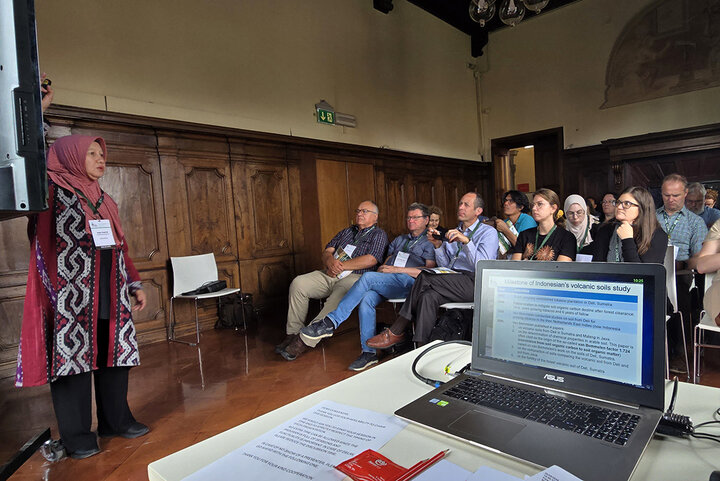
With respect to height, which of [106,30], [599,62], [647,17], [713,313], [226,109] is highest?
[647,17]

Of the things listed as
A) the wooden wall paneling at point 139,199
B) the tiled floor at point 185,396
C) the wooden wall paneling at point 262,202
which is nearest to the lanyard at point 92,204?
the tiled floor at point 185,396

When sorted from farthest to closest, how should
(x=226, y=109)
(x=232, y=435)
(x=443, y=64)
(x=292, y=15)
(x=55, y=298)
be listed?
(x=443, y=64) → (x=292, y=15) → (x=226, y=109) → (x=55, y=298) → (x=232, y=435)

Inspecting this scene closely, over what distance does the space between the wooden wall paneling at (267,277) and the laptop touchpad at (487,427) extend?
4721 mm

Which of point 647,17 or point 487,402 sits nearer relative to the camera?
point 487,402

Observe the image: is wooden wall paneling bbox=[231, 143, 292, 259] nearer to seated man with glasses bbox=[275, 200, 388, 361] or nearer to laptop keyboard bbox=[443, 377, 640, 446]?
seated man with glasses bbox=[275, 200, 388, 361]

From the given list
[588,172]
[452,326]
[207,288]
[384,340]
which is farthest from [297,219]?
[588,172]

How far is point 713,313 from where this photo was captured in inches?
94.3

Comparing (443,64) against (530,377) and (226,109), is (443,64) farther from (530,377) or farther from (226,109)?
(530,377)

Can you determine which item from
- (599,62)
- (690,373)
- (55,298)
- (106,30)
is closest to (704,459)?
(55,298)

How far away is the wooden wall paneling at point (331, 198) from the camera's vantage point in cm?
615

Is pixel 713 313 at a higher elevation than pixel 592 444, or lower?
lower

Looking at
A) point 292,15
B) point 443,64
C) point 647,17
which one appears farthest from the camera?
point 443,64

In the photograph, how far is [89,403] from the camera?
219 centimetres

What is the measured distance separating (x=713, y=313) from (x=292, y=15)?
5900mm
